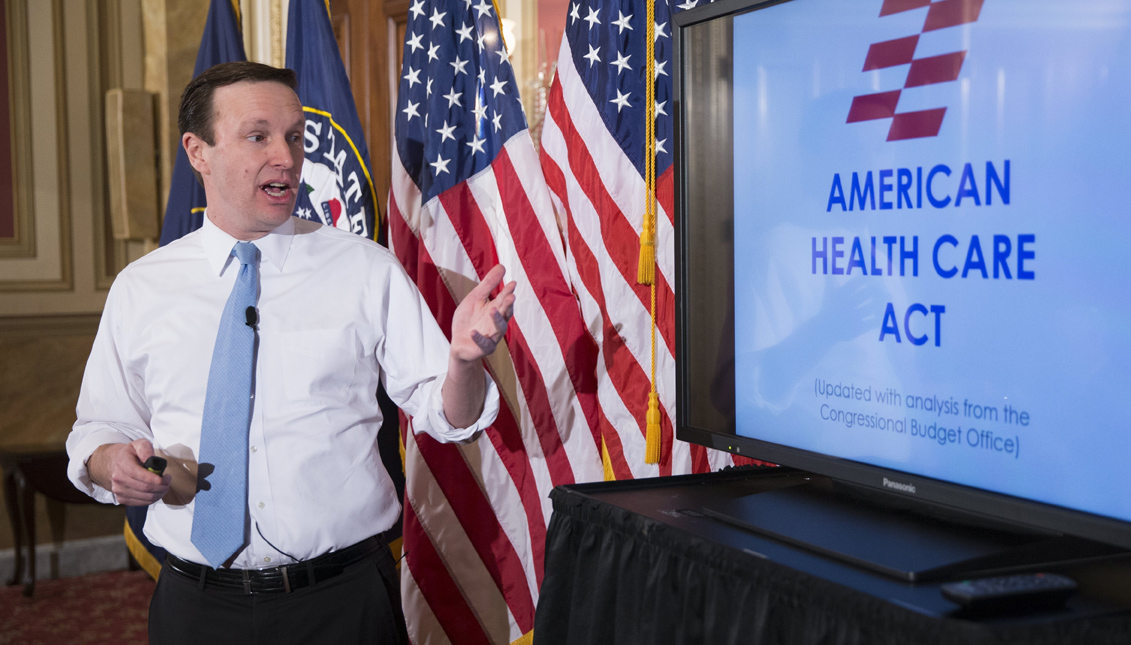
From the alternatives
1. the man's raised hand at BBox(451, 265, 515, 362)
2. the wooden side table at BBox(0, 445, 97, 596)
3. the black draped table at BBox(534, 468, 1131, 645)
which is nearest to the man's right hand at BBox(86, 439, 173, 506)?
the man's raised hand at BBox(451, 265, 515, 362)

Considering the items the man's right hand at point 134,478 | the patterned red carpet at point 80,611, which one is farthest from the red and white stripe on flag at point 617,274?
the patterned red carpet at point 80,611

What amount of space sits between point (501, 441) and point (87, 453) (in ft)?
3.61

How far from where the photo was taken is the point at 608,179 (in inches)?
90.8

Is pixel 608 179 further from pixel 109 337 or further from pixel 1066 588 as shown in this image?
pixel 1066 588

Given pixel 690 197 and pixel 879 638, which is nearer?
pixel 879 638

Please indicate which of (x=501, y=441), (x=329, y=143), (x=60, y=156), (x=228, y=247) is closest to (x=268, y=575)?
(x=228, y=247)

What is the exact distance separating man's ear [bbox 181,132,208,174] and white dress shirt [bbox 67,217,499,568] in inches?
5.4

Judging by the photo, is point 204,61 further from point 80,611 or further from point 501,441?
point 80,611

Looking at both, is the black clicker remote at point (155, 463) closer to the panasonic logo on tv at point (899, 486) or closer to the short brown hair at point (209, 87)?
the short brown hair at point (209, 87)

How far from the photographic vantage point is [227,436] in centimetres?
180

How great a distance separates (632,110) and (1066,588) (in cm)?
158

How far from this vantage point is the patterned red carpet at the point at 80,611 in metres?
4.03

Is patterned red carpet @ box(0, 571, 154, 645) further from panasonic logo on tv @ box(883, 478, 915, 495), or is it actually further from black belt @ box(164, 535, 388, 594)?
panasonic logo on tv @ box(883, 478, 915, 495)

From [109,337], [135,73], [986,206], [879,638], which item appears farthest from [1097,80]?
[135,73]
